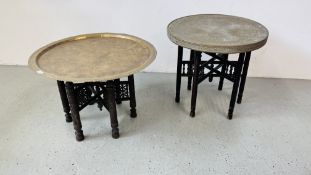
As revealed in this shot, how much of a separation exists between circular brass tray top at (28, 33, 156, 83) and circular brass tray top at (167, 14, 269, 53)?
27cm

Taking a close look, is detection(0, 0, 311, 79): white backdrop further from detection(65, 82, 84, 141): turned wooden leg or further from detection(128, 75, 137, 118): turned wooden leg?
detection(65, 82, 84, 141): turned wooden leg

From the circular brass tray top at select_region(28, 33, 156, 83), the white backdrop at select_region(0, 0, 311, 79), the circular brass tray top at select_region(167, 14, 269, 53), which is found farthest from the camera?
the white backdrop at select_region(0, 0, 311, 79)

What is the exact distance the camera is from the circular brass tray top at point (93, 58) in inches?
64.9

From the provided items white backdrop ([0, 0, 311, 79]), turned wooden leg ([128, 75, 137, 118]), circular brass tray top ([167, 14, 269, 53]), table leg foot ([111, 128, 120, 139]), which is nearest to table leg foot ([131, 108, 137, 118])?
turned wooden leg ([128, 75, 137, 118])

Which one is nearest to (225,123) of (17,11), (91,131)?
(91,131)

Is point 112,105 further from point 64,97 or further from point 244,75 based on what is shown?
point 244,75

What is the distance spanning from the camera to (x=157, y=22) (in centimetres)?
269

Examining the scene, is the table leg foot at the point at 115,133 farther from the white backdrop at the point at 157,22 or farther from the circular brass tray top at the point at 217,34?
the white backdrop at the point at 157,22

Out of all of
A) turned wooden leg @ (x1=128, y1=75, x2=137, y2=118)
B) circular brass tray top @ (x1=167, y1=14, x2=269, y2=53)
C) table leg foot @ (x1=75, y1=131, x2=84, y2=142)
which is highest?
circular brass tray top @ (x1=167, y1=14, x2=269, y2=53)

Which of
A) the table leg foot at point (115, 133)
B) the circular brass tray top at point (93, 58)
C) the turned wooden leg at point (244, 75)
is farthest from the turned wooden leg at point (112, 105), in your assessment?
the turned wooden leg at point (244, 75)

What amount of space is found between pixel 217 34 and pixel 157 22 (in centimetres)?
91

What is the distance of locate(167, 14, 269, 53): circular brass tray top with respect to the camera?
176cm

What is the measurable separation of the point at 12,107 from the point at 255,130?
214cm

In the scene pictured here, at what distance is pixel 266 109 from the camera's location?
2342 millimetres
